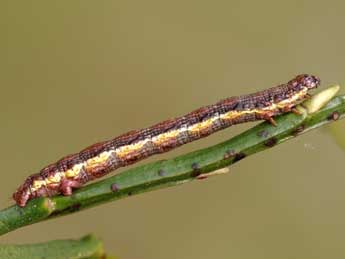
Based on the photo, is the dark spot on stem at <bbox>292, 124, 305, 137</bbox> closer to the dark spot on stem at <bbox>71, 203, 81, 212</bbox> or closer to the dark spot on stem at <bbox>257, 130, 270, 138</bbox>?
the dark spot on stem at <bbox>257, 130, 270, 138</bbox>

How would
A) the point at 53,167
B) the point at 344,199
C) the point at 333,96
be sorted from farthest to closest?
the point at 344,199
the point at 53,167
the point at 333,96

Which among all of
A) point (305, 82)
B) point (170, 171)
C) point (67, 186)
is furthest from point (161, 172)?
point (305, 82)

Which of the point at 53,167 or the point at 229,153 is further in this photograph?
the point at 53,167

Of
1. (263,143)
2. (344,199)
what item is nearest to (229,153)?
(263,143)

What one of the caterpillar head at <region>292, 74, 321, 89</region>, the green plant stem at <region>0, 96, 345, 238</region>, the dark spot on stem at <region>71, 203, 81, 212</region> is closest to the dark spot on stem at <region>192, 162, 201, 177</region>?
the green plant stem at <region>0, 96, 345, 238</region>

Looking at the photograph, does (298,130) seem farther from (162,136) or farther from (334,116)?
(162,136)

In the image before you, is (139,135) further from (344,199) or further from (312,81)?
(344,199)
